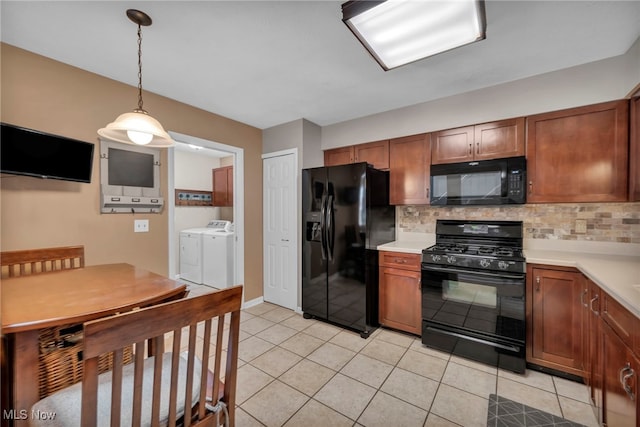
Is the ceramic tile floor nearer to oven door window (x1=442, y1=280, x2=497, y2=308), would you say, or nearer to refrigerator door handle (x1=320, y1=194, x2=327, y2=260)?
oven door window (x1=442, y1=280, x2=497, y2=308)

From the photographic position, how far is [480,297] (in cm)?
223

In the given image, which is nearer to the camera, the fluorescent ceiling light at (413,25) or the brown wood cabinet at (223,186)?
the fluorescent ceiling light at (413,25)

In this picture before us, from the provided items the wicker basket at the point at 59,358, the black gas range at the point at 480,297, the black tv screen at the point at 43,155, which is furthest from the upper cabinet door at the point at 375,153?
the wicker basket at the point at 59,358

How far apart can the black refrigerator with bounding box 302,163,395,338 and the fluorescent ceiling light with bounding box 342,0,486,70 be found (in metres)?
1.10

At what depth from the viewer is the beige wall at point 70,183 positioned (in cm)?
185

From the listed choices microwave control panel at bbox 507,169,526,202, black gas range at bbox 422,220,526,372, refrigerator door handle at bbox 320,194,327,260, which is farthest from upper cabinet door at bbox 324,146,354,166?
microwave control panel at bbox 507,169,526,202

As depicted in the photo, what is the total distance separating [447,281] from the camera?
7.75ft

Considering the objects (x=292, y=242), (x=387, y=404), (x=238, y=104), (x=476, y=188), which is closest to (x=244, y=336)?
(x=292, y=242)

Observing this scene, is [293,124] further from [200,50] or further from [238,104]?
[200,50]

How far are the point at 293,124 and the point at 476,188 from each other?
2.24 m

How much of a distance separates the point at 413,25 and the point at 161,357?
2.00 meters

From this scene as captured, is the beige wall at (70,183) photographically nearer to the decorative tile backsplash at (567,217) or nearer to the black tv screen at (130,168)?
the black tv screen at (130,168)

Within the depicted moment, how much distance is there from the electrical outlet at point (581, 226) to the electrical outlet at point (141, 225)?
399 centimetres

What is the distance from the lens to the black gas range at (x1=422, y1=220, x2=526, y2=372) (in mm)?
2092
